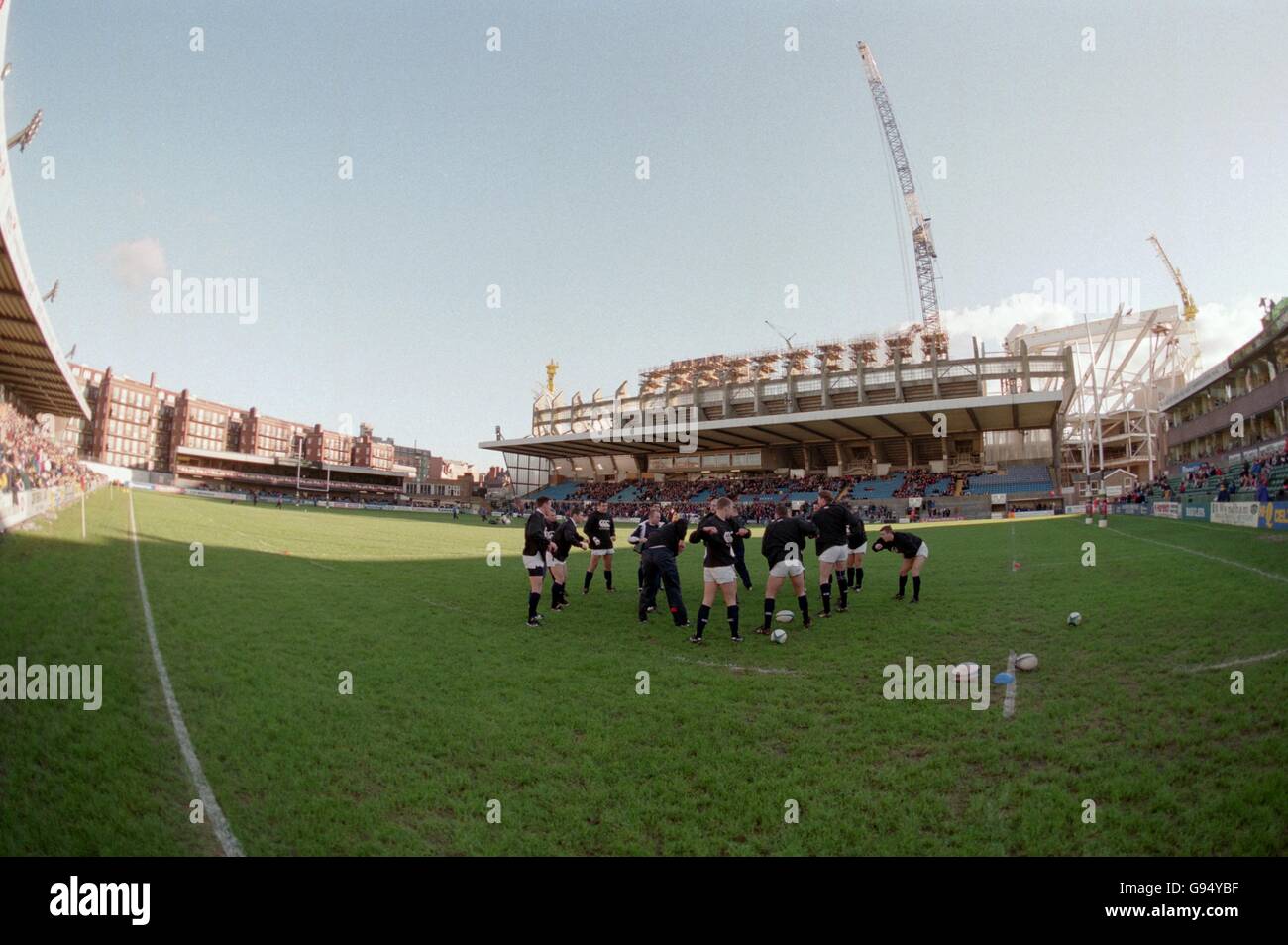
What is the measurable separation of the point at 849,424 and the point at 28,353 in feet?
205

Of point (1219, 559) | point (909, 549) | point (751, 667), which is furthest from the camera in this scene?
point (1219, 559)

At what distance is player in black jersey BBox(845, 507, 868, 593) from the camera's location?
11.8 metres

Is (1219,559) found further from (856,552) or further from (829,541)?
(829,541)

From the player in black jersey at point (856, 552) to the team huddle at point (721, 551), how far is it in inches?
1.1

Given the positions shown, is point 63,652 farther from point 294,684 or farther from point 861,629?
point 861,629

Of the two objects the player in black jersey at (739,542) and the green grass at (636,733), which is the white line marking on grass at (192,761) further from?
the player in black jersey at (739,542)

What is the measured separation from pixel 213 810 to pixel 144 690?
125 inches

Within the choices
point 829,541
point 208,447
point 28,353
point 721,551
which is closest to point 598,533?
point 721,551

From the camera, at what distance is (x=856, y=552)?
13.3 metres

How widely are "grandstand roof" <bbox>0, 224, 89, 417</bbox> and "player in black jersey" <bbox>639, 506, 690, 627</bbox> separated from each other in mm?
20643

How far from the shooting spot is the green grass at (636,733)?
153 inches

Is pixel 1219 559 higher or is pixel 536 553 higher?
pixel 536 553

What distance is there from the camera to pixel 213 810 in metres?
4.08
